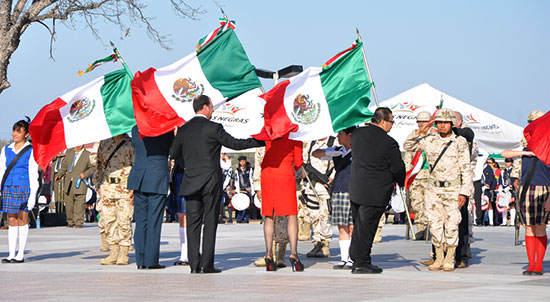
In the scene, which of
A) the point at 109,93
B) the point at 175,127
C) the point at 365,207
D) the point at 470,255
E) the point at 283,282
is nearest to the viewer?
the point at 283,282

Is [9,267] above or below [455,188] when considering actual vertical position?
below

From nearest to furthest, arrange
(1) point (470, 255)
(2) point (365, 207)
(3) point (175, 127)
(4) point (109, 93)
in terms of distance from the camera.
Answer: (2) point (365, 207) → (3) point (175, 127) → (4) point (109, 93) → (1) point (470, 255)

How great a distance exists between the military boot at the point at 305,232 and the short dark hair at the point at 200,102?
6772mm

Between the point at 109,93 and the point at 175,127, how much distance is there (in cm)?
147

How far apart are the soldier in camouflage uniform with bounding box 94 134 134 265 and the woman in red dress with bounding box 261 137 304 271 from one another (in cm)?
192

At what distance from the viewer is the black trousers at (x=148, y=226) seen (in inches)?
467

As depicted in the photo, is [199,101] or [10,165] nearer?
[199,101]

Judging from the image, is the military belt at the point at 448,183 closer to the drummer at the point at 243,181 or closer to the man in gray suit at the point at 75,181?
the man in gray suit at the point at 75,181

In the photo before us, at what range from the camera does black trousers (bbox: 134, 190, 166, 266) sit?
38.9 ft

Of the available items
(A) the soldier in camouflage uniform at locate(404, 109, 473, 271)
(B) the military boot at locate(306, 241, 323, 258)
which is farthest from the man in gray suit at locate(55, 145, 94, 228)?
(A) the soldier in camouflage uniform at locate(404, 109, 473, 271)

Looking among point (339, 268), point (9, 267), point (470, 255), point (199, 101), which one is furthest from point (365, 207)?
point (9, 267)

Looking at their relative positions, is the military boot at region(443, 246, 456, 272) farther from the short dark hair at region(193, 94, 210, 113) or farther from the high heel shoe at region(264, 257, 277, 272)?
the short dark hair at region(193, 94, 210, 113)

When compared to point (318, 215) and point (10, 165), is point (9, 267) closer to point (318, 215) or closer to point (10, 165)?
point (10, 165)

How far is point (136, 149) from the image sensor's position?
12.1 m
